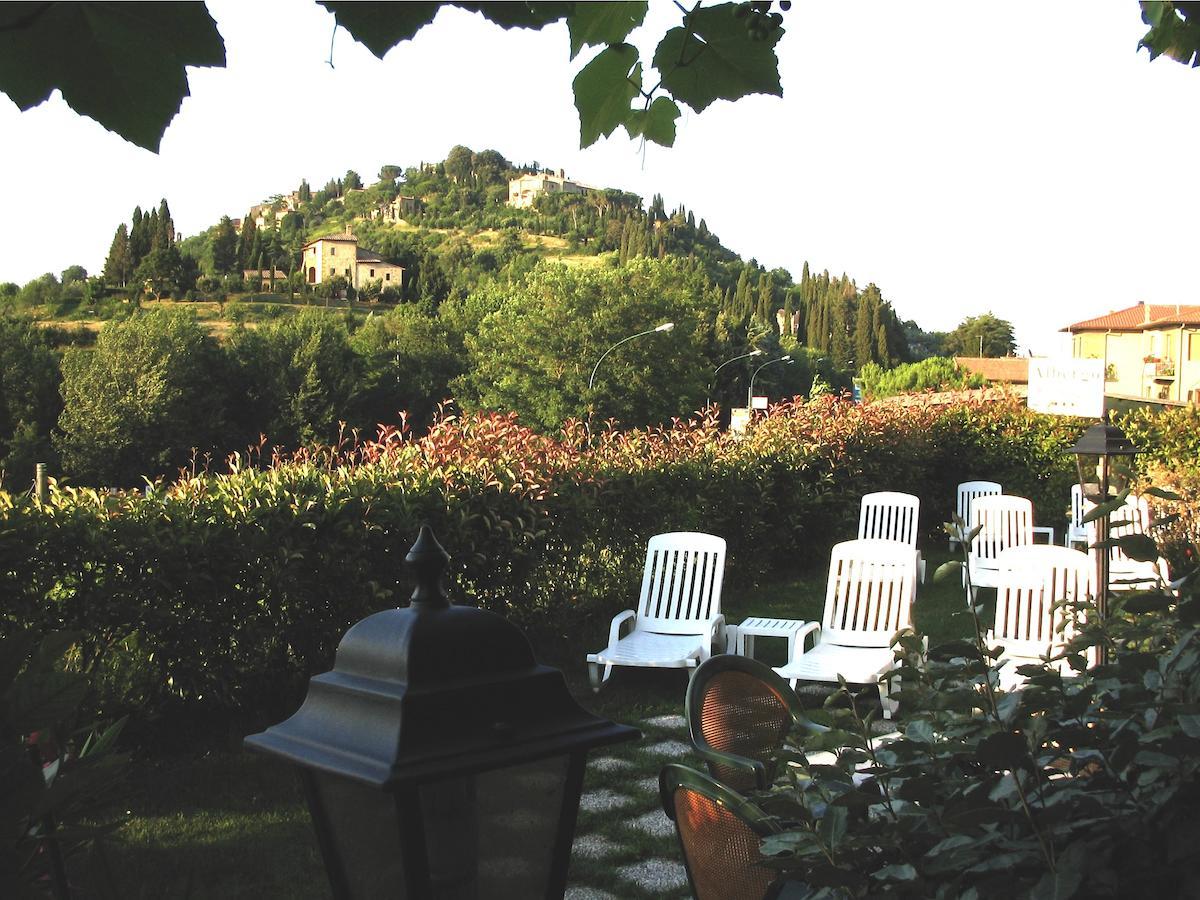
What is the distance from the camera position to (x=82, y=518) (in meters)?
5.28

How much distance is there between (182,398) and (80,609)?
69011 millimetres

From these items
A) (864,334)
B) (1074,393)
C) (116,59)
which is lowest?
(1074,393)

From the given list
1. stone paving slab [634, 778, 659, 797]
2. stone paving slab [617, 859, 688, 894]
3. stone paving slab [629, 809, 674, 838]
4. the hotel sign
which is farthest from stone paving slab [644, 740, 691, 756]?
the hotel sign

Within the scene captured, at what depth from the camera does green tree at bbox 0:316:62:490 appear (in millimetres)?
67875

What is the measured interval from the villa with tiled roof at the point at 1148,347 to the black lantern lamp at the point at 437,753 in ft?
182

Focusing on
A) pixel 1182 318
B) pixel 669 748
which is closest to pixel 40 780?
pixel 669 748

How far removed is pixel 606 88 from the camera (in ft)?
5.14

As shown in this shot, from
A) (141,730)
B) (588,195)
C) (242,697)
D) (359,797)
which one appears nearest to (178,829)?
(141,730)

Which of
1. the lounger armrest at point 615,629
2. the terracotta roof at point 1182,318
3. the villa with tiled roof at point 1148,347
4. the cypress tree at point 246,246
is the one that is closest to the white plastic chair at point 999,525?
the lounger armrest at point 615,629

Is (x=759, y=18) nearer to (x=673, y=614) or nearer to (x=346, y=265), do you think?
(x=673, y=614)

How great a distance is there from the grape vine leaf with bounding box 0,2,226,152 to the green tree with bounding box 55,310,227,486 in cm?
7027

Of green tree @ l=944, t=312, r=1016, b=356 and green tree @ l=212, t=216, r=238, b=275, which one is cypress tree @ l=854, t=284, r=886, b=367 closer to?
green tree @ l=944, t=312, r=1016, b=356

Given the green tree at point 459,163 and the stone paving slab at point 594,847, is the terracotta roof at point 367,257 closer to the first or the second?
the green tree at point 459,163

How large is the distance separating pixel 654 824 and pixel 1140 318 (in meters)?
73.2
